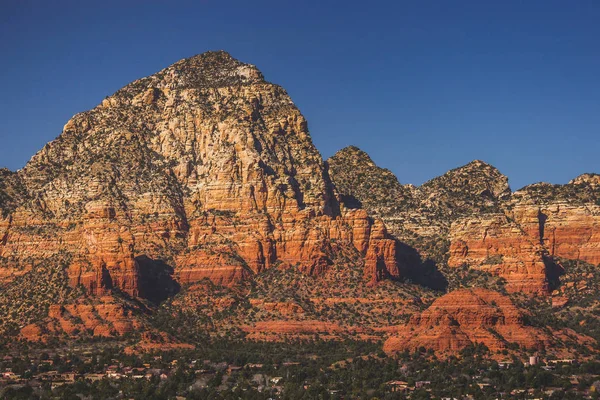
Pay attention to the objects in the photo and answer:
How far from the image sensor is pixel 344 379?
19362cm

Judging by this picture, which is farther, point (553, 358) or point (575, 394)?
point (553, 358)

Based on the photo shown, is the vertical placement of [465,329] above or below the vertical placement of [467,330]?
above

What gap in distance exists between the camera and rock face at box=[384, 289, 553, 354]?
197 m

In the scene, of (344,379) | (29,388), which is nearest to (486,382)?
(344,379)

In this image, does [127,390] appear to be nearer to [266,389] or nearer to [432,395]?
[266,389]

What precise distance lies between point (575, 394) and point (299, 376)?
31.0 metres

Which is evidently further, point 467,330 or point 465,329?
point 465,329

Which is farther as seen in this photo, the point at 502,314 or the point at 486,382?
the point at 502,314

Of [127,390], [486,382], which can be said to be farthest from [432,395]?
[127,390]

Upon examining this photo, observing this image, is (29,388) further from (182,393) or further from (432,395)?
(432,395)

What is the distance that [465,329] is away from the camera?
19875cm

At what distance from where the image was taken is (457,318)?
199 m

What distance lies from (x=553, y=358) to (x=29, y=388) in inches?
2238

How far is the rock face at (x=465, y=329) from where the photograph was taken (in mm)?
197000
